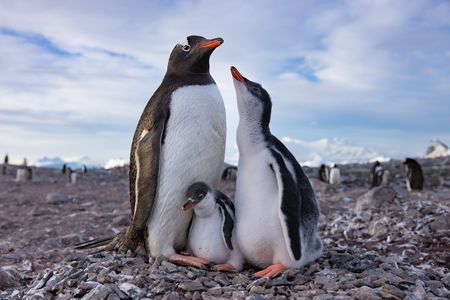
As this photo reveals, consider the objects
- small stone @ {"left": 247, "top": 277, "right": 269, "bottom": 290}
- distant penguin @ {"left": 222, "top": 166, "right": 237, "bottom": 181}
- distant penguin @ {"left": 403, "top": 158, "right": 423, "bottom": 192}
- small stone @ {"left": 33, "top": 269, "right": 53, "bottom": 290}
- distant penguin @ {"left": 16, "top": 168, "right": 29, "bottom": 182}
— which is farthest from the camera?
distant penguin @ {"left": 16, "top": 168, "right": 29, "bottom": 182}

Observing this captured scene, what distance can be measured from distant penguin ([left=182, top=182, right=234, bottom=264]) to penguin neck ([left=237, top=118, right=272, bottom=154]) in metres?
0.46

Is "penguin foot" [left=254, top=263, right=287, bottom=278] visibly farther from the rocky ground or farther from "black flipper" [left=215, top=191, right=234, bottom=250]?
"black flipper" [left=215, top=191, right=234, bottom=250]

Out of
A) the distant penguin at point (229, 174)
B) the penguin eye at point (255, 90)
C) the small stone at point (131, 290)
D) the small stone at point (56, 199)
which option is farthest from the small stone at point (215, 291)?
the distant penguin at point (229, 174)

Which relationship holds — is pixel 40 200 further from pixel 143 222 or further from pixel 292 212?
pixel 292 212

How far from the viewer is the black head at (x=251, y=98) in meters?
4.10

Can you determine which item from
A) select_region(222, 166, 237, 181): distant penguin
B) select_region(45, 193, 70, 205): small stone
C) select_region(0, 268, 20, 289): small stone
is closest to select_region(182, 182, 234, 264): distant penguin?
select_region(0, 268, 20, 289): small stone

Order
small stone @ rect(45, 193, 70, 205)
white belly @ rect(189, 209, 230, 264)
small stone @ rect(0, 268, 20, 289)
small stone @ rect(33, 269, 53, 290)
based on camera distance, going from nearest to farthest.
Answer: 1. white belly @ rect(189, 209, 230, 264)
2. small stone @ rect(33, 269, 53, 290)
3. small stone @ rect(0, 268, 20, 289)
4. small stone @ rect(45, 193, 70, 205)

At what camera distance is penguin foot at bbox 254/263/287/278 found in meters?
3.93

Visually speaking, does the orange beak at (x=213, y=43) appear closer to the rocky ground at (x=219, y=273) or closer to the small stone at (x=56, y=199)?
the rocky ground at (x=219, y=273)

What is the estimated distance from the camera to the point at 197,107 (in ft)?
14.1

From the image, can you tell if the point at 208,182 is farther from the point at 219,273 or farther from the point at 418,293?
the point at 418,293

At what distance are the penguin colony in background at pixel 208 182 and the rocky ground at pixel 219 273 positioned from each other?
0.22 m

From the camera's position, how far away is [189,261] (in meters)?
4.20

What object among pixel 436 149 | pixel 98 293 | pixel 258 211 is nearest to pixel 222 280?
pixel 258 211
